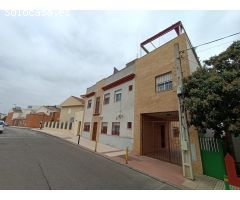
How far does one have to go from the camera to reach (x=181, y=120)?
738 cm

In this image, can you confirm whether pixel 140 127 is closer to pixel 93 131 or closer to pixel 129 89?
pixel 129 89

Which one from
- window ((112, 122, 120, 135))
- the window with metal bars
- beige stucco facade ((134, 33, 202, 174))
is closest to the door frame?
the window with metal bars

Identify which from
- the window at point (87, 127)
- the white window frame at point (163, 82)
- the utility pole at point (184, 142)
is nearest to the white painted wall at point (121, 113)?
the white window frame at point (163, 82)

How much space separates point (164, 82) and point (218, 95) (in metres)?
4.86

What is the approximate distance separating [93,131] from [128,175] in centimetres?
1295

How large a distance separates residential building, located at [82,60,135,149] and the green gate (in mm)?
6156

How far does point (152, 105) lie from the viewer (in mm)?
11070

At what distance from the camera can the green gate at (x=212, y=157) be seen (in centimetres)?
697

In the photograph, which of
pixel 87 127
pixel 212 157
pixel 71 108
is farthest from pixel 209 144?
pixel 71 108

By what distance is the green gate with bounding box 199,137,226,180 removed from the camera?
22.9ft

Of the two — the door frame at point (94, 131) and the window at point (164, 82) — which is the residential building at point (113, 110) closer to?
the door frame at point (94, 131)

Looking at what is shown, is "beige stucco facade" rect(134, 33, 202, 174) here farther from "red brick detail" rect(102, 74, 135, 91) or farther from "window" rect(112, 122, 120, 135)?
"window" rect(112, 122, 120, 135)

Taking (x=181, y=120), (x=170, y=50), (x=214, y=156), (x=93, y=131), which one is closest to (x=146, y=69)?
(x=170, y=50)

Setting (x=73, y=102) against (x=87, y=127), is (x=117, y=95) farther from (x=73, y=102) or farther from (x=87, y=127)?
(x=73, y=102)
